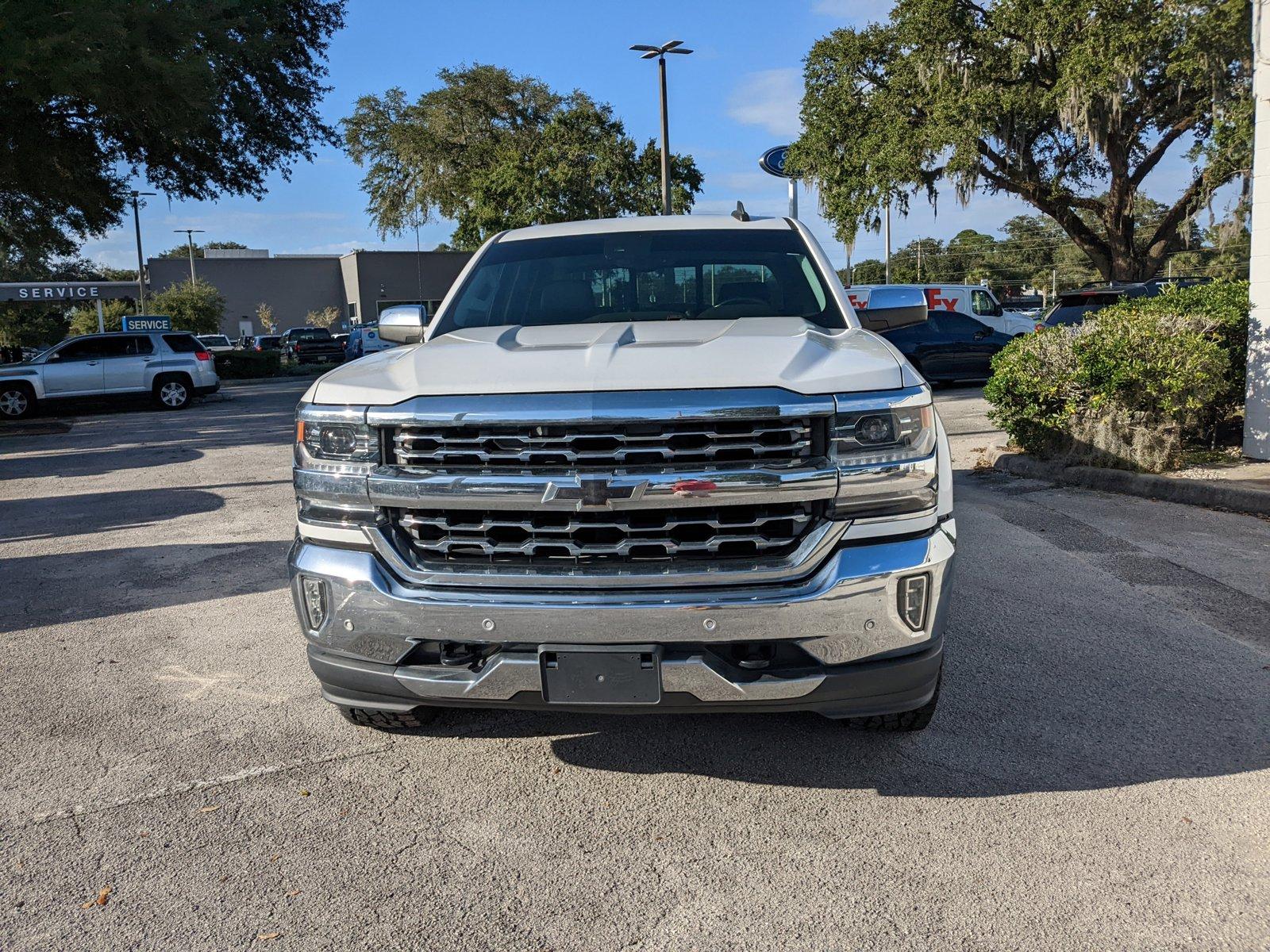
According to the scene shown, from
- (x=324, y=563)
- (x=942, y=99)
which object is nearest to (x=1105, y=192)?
(x=942, y=99)

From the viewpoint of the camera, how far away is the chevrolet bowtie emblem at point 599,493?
293 cm

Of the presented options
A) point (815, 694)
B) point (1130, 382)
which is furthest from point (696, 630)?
point (1130, 382)

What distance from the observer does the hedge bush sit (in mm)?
8664

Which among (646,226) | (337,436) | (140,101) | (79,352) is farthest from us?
(79,352)

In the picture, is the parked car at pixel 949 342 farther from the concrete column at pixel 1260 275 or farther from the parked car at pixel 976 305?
the concrete column at pixel 1260 275

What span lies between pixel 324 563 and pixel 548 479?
766 millimetres

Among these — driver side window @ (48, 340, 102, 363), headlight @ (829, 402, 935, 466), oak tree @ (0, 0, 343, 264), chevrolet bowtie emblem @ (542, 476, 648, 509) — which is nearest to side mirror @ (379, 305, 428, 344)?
chevrolet bowtie emblem @ (542, 476, 648, 509)

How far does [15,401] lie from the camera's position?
2066 cm

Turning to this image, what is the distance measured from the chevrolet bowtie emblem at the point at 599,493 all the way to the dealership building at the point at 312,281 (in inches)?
2492

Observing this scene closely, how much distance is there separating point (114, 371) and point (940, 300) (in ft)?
54.8

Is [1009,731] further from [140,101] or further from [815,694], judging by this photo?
[140,101]

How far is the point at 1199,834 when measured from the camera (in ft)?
9.78

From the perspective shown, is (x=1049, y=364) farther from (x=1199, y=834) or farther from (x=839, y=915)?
(x=839, y=915)

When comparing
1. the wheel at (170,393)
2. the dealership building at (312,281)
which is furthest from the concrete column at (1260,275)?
the dealership building at (312,281)
